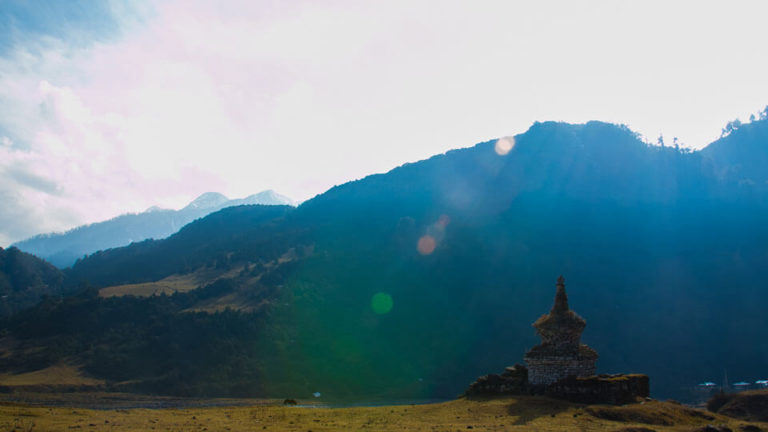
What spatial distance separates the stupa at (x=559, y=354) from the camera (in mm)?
35156

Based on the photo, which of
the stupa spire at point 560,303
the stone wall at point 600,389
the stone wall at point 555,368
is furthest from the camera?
the stupa spire at point 560,303

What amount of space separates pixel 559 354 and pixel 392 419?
13.6 metres

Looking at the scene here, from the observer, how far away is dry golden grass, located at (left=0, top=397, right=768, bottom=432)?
2519cm

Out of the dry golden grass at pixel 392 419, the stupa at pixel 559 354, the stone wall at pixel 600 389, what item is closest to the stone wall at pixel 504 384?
the stupa at pixel 559 354

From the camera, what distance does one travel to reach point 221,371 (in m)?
164

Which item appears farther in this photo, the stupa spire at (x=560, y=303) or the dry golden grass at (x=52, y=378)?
the dry golden grass at (x=52, y=378)

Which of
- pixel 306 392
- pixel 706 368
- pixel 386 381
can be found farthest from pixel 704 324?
pixel 306 392

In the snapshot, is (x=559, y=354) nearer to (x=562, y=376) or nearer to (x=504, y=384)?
(x=562, y=376)

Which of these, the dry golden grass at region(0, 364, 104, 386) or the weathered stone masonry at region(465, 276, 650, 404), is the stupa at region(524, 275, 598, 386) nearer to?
the weathered stone masonry at region(465, 276, 650, 404)

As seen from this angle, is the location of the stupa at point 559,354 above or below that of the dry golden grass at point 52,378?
above

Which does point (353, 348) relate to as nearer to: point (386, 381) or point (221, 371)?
point (386, 381)

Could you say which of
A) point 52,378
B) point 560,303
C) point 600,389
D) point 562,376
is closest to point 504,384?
point 562,376

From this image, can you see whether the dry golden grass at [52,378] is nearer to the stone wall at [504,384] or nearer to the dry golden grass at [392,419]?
the dry golden grass at [392,419]

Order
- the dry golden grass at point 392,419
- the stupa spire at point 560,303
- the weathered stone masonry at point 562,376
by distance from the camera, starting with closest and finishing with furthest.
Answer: the dry golden grass at point 392,419, the weathered stone masonry at point 562,376, the stupa spire at point 560,303
